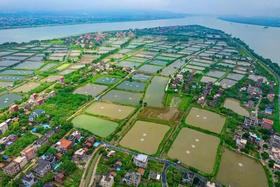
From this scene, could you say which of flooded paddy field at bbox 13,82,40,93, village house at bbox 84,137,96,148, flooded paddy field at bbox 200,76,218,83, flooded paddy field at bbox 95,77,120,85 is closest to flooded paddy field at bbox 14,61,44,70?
flooded paddy field at bbox 13,82,40,93

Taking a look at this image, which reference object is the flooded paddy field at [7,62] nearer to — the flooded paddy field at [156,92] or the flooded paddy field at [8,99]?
the flooded paddy field at [8,99]

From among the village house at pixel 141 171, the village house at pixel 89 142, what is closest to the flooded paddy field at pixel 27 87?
the village house at pixel 89 142

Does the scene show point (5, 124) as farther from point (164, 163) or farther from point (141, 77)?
point (141, 77)

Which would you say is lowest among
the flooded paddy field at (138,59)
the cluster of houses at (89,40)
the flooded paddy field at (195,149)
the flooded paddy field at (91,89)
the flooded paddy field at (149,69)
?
the flooded paddy field at (195,149)

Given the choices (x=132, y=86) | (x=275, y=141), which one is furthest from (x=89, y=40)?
(x=275, y=141)

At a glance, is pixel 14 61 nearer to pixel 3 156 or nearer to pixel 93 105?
pixel 93 105

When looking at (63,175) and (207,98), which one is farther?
(207,98)

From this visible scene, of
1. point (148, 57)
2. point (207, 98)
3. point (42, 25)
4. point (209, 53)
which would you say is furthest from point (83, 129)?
point (42, 25)
